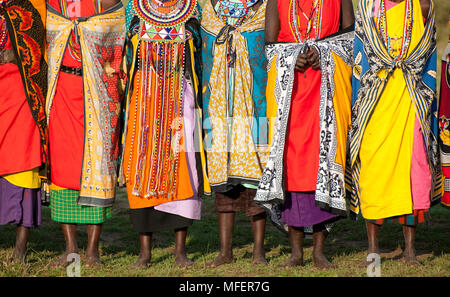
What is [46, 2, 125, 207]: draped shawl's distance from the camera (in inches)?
239

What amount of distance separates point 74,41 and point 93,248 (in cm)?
191

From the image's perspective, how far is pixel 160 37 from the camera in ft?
19.9

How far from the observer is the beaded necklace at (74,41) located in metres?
6.13

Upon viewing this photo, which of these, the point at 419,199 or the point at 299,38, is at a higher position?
the point at 299,38

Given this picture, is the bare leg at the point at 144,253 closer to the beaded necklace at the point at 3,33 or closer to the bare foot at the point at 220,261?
the bare foot at the point at 220,261

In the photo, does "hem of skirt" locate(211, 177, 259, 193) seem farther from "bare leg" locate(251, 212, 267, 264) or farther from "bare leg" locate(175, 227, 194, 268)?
"bare leg" locate(175, 227, 194, 268)

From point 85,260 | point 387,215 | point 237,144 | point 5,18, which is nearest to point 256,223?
point 237,144

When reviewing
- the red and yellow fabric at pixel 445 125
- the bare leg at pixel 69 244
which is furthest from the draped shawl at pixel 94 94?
the red and yellow fabric at pixel 445 125

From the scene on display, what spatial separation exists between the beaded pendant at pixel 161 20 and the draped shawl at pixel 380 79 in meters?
1.60

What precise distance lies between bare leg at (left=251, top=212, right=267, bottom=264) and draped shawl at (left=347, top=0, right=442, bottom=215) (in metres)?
0.84

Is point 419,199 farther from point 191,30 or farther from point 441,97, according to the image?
point 191,30

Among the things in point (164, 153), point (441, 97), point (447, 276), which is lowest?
point (447, 276)

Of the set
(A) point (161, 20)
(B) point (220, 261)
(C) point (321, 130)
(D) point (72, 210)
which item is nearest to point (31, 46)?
(A) point (161, 20)

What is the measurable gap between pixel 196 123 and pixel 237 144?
43 centimetres
